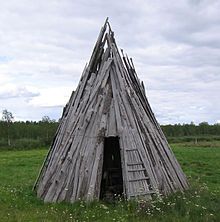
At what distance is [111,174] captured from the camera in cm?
1392

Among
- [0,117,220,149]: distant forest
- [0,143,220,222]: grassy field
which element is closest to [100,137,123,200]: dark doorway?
[0,143,220,222]: grassy field

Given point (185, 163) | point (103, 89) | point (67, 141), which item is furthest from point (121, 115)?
point (185, 163)

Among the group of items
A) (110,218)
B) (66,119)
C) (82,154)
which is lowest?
(110,218)

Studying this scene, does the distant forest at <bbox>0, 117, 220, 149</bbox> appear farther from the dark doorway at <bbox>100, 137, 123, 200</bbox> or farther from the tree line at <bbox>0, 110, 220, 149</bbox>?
the dark doorway at <bbox>100, 137, 123, 200</bbox>

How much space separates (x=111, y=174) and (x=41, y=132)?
135 feet

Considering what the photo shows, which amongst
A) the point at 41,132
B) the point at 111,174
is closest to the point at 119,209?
the point at 111,174

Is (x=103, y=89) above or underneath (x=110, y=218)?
above

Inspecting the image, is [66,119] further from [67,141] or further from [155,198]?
[155,198]

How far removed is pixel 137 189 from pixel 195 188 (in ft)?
9.12

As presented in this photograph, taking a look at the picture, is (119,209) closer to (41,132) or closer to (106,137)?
(106,137)

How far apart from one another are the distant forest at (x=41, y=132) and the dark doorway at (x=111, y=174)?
31050mm

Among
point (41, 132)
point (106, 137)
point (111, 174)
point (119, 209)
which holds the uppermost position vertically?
point (41, 132)

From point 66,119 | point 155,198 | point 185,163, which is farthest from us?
point 185,163

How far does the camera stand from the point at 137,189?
10.8m
